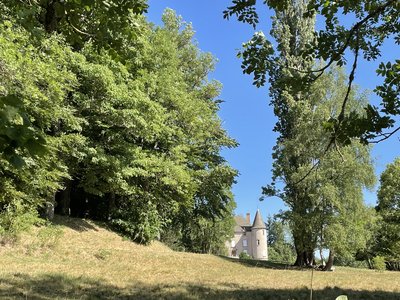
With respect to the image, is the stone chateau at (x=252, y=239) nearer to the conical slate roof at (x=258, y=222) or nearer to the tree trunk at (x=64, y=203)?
the conical slate roof at (x=258, y=222)

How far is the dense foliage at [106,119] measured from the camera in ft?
14.5

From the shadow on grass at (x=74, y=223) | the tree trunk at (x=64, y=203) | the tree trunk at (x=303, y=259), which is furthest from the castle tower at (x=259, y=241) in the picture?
the shadow on grass at (x=74, y=223)

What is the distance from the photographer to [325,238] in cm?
2030

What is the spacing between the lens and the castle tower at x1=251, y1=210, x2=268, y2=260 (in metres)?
83.1

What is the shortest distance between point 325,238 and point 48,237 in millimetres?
13502

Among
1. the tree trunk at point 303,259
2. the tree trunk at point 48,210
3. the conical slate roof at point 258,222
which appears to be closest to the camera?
the tree trunk at point 48,210

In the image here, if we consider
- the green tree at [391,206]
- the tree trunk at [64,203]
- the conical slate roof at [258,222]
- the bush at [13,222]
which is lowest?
the bush at [13,222]

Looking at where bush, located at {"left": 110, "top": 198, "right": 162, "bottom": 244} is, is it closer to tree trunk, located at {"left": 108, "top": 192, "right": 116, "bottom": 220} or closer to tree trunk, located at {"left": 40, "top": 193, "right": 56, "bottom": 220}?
tree trunk, located at {"left": 108, "top": 192, "right": 116, "bottom": 220}

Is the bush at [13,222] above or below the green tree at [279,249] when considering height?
below

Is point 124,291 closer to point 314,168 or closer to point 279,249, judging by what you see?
point 314,168

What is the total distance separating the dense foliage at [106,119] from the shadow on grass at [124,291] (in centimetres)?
298

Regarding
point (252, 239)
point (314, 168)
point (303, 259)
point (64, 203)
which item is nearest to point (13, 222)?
point (64, 203)

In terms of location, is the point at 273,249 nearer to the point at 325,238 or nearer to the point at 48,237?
the point at 325,238

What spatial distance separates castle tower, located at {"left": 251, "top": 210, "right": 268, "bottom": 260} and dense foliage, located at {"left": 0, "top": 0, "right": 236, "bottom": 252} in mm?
57232
